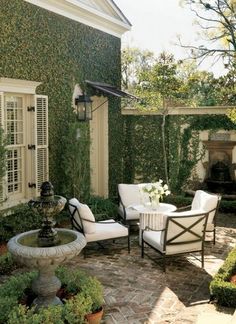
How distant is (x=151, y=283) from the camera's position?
6.15 m

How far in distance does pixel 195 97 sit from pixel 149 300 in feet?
78.1

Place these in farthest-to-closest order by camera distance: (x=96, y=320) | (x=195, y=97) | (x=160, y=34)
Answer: (x=160, y=34) < (x=195, y=97) < (x=96, y=320)

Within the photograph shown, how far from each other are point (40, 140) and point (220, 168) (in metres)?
6.71

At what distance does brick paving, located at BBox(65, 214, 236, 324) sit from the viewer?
515cm

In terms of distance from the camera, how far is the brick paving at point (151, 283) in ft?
16.9

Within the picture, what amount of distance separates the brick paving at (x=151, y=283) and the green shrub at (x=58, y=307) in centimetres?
46

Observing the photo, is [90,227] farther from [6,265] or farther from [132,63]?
[132,63]

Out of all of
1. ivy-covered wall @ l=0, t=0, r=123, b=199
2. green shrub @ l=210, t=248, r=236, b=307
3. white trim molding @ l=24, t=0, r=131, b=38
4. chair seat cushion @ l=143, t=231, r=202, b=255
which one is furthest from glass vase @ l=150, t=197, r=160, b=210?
white trim molding @ l=24, t=0, r=131, b=38

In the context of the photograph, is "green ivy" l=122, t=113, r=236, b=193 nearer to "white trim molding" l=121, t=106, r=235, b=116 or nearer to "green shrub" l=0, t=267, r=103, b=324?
"white trim molding" l=121, t=106, r=235, b=116

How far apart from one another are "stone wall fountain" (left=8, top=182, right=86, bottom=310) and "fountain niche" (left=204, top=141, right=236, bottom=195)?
866 cm

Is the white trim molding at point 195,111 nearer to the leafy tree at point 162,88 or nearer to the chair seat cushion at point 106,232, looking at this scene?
the leafy tree at point 162,88

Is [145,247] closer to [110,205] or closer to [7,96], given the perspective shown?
[110,205]

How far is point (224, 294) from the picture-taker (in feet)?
17.4

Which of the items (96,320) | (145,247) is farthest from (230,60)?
(96,320)
